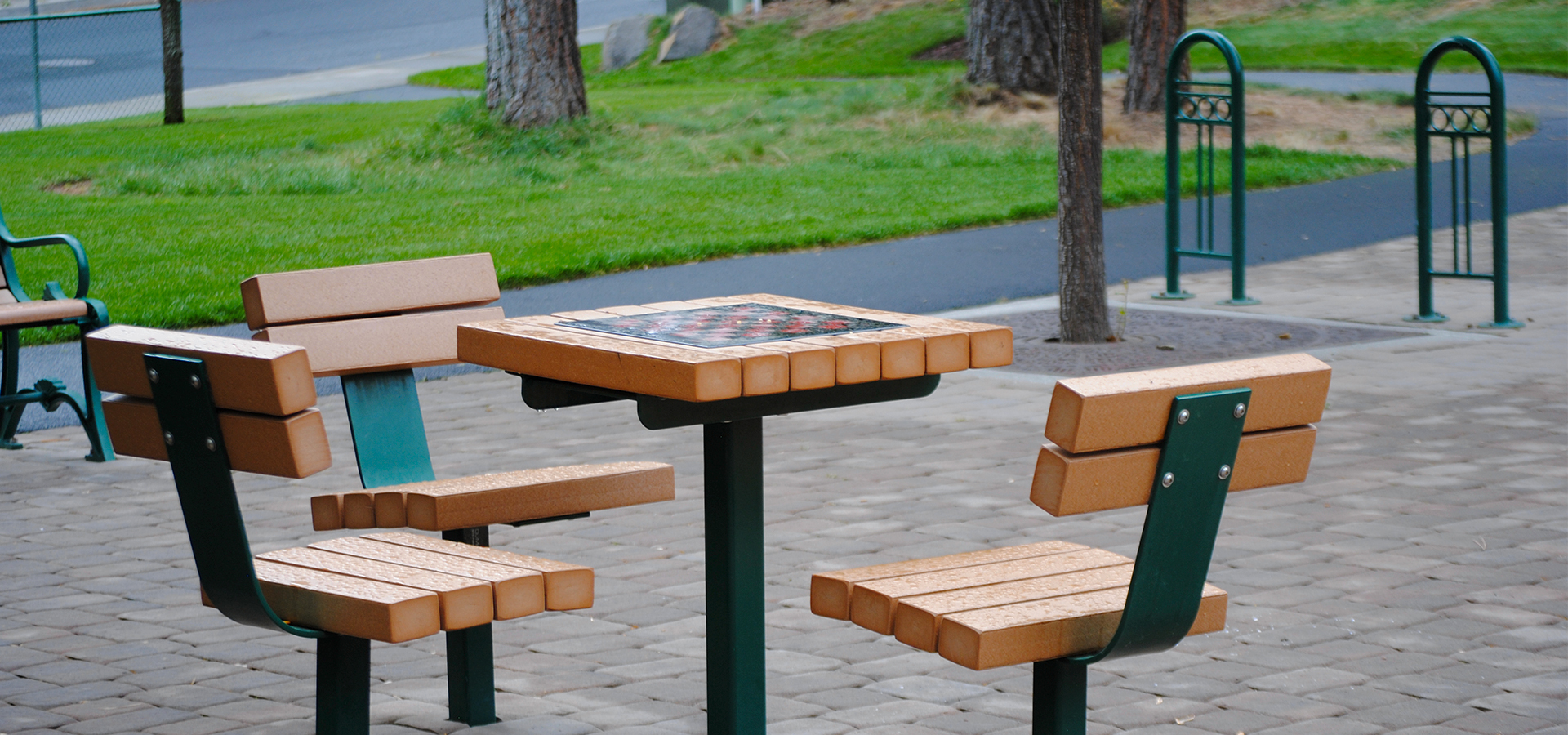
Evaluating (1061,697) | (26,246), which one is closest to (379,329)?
(1061,697)

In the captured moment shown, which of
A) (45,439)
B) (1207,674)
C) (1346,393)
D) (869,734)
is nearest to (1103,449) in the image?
(869,734)

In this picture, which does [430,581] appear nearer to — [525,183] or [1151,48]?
[525,183]

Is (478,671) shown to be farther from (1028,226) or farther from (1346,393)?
(1028,226)

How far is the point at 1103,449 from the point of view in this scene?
304cm

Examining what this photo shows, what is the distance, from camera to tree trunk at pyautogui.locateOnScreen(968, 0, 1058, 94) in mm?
20844

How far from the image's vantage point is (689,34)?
106 feet

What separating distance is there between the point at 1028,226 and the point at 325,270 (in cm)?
1007

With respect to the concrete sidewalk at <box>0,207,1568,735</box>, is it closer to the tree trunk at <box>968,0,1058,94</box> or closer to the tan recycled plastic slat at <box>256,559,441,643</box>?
the tan recycled plastic slat at <box>256,559,441,643</box>

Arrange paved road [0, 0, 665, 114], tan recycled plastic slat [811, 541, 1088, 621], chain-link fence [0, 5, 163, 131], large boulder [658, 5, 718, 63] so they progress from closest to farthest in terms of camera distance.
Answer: tan recycled plastic slat [811, 541, 1088, 621], chain-link fence [0, 5, 163, 131], paved road [0, 0, 665, 114], large boulder [658, 5, 718, 63]

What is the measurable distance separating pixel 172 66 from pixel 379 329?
1818cm

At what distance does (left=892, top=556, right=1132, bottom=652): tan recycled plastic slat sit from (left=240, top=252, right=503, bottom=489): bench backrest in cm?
179

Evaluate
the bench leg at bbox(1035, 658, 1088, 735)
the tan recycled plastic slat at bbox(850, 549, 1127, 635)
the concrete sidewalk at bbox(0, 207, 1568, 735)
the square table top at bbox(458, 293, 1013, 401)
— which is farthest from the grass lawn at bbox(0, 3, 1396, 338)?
the bench leg at bbox(1035, 658, 1088, 735)

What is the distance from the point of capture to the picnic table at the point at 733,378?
139 inches

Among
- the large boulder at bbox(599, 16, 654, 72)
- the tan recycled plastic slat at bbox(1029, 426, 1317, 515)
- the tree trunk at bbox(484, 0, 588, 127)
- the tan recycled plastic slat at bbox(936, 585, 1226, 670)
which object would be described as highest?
the large boulder at bbox(599, 16, 654, 72)
